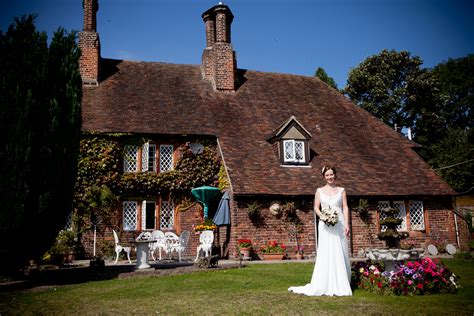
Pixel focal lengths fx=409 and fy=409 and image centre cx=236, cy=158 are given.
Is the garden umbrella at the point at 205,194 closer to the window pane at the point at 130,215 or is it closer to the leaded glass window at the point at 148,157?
the leaded glass window at the point at 148,157

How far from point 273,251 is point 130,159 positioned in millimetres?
7627

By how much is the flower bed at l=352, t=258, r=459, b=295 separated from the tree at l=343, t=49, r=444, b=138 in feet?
104

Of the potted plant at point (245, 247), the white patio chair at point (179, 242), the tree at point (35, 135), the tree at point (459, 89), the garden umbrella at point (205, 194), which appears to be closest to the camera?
the tree at point (35, 135)

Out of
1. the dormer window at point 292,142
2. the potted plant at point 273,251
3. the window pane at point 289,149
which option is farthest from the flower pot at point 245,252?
the window pane at point 289,149

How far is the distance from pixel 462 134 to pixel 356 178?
27.6 meters

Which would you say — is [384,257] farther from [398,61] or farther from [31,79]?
[398,61]

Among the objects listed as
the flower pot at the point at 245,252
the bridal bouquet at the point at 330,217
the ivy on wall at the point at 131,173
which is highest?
the ivy on wall at the point at 131,173

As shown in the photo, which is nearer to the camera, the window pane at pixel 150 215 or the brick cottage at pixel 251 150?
the brick cottage at pixel 251 150

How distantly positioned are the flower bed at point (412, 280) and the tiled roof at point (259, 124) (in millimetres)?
8798

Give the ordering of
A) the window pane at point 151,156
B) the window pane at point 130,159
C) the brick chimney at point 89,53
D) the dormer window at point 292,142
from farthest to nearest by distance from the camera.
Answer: the brick chimney at point 89,53, the dormer window at point 292,142, the window pane at point 151,156, the window pane at point 130,159

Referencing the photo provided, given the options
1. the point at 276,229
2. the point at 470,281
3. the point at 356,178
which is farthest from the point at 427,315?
the point at 356,178

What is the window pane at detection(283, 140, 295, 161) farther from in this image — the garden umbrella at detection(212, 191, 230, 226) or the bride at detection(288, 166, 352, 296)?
the bride at detection(288, 166, 352, 296)

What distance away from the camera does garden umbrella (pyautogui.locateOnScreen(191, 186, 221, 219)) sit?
17.9 meters

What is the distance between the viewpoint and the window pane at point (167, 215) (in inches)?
729
